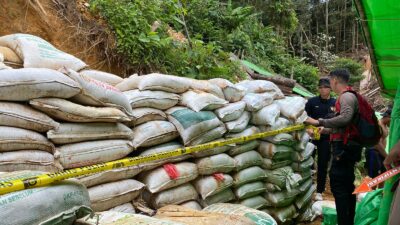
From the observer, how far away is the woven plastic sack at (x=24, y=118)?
2.23 m

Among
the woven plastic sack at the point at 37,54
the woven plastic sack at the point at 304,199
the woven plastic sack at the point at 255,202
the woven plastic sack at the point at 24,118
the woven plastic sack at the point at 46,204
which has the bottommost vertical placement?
the woven plastic sack at the point at 304,199

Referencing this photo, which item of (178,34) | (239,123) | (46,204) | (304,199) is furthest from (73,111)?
(178,34)

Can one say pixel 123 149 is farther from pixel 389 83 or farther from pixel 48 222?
pixel 389 83

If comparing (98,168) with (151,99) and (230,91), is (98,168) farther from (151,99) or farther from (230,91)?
(230,91)

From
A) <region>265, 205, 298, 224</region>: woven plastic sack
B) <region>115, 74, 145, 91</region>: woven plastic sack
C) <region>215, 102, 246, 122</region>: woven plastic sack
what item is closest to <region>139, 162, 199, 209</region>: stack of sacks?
<region>215, 102, 246, 122</region>: woven plastic sack

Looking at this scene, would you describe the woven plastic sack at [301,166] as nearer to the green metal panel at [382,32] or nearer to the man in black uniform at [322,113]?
the man in black uniform at [322,113]

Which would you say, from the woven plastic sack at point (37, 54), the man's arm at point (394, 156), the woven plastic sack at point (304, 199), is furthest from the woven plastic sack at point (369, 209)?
the woven plastic sack at point (37, 54)

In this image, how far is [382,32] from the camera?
98.4 inches

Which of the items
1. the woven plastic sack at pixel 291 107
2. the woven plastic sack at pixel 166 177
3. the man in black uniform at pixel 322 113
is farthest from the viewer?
the man in black uniform at pixel 322 113

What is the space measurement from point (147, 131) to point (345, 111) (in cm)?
188

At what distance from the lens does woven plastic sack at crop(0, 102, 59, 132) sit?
2.23 m

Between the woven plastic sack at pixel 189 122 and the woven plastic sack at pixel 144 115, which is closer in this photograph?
the woven plastic sack at pixel 144 115

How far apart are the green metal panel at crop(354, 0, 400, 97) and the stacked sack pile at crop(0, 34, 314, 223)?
1307mm

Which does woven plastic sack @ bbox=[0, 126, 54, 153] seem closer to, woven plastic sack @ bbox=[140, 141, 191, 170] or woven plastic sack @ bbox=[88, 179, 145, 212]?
woven plastic sack @ bbox=[88, 179, 145, 212]
